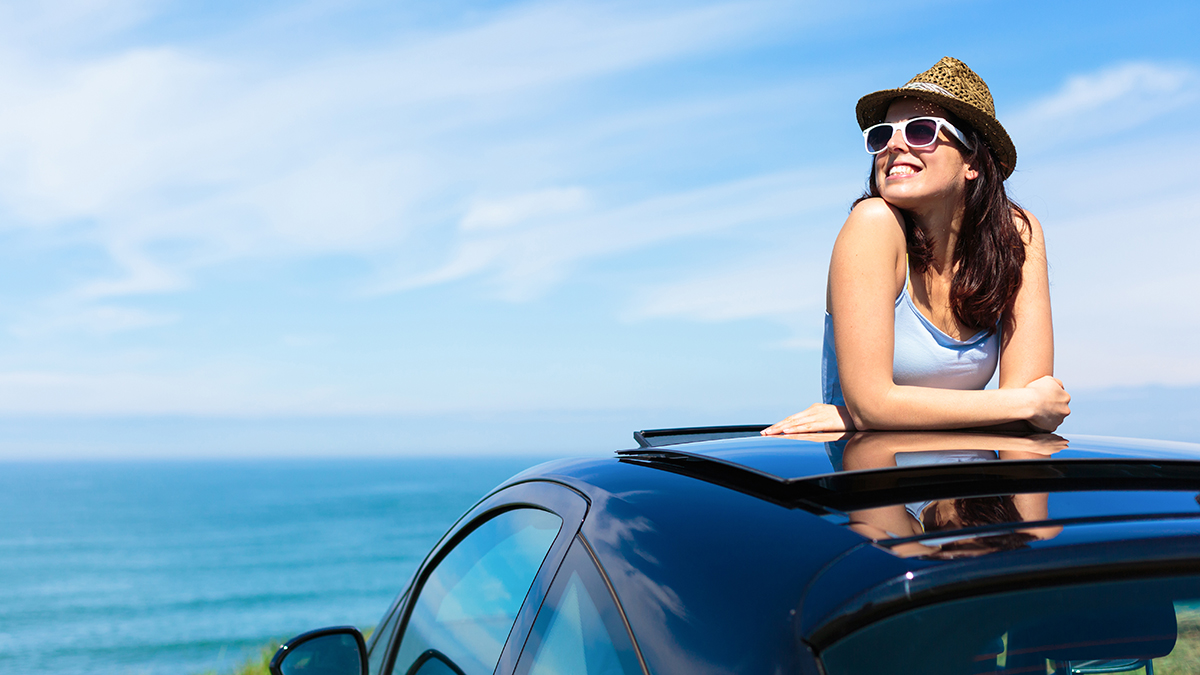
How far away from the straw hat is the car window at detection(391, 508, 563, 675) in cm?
201

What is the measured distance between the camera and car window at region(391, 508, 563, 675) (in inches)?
66.1

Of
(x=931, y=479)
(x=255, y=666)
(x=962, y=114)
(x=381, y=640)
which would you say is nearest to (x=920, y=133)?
(x=962, y=114)

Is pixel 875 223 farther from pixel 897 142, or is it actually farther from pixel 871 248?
pixel 897 142

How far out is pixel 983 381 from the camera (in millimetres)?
2811

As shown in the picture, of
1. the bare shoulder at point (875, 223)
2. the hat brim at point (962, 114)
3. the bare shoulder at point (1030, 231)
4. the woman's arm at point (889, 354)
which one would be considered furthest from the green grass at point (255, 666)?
the bare shoulder at point (1030, 231)

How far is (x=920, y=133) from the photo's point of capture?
2818mm

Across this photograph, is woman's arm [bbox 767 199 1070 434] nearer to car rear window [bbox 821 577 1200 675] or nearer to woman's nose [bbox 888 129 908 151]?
woman's nose [bbox 888 129 908 151]

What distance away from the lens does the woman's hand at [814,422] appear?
229 cm

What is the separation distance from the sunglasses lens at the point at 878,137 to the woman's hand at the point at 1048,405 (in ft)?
3.13

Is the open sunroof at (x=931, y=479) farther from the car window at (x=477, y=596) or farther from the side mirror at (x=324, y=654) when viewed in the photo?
the side mirror at (x=324, y=654)

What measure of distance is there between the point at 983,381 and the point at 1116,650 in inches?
75.1

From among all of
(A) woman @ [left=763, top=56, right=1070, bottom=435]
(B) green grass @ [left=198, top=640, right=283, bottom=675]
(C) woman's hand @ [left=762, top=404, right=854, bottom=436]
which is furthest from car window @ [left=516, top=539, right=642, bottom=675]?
(B) green grass @ [left=198, top=640, right=283, bottom=675]

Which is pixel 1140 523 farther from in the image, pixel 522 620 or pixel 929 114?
pixel 929 114

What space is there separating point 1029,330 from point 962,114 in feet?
2.48
